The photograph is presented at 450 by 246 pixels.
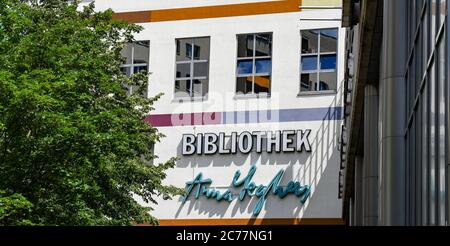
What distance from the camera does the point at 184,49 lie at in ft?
184

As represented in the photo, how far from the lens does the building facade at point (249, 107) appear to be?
171ft

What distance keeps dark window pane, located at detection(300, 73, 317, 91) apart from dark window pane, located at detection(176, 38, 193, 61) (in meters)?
5.57

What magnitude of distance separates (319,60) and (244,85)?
11.8 ft

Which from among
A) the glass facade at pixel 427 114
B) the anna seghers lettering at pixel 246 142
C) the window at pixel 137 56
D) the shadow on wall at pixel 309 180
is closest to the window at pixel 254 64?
the anna seghers lettering at pixel 246 142

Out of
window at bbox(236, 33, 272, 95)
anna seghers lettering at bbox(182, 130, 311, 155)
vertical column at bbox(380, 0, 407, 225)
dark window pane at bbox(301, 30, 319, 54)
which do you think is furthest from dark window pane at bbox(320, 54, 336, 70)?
vertical column at bbox(380, 0, 407, 225)

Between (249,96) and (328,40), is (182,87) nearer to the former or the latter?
(249,96)

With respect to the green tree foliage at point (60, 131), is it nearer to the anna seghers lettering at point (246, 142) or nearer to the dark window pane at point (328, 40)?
the anna seghers lettering at point (246, 142)

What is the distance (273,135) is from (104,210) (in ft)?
60.1

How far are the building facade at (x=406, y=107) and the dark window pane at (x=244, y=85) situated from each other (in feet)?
73.8

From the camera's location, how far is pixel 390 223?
2002 cm

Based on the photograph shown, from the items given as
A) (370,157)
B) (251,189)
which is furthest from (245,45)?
(370,157)

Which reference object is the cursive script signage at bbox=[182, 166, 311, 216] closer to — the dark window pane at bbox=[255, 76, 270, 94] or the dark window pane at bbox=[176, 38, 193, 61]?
the dark window pane at bbox=[255, 76, 270, 94]
